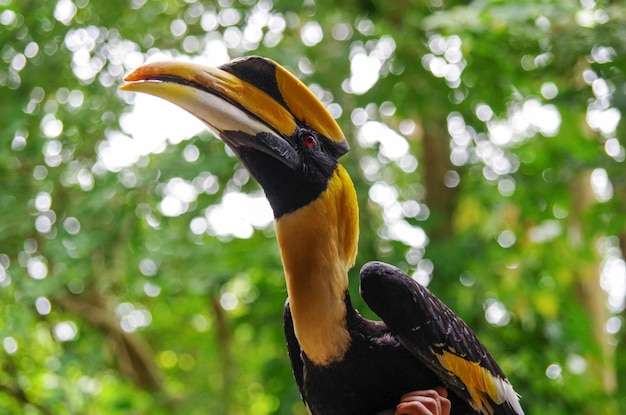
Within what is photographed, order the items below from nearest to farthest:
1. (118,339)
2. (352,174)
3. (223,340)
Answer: (352,174)
(118,339)
(223,340)

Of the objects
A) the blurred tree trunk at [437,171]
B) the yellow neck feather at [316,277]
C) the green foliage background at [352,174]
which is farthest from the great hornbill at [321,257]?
the blurred tree trunk at [437,171]

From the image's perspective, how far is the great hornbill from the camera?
0.88 metres

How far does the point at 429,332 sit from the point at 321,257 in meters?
0.17

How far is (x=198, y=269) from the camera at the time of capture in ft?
7.47

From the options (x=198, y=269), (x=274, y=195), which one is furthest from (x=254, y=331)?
(x=274, y=195)

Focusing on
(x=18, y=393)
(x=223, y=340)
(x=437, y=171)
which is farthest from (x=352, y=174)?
(x=18, y=393)

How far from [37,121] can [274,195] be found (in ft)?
5.83

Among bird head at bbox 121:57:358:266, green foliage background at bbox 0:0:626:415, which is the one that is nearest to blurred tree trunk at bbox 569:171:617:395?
green foliage background at bbox 0:0:626:415

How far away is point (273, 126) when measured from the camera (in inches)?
35.5

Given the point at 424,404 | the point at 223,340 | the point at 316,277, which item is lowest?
the point at 223,340

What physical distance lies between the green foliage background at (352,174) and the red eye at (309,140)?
3.14 feet

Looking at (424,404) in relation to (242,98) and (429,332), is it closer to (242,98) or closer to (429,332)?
(429,332)

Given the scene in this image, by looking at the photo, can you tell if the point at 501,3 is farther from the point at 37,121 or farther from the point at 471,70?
the point at 37,121

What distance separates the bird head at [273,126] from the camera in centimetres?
87
